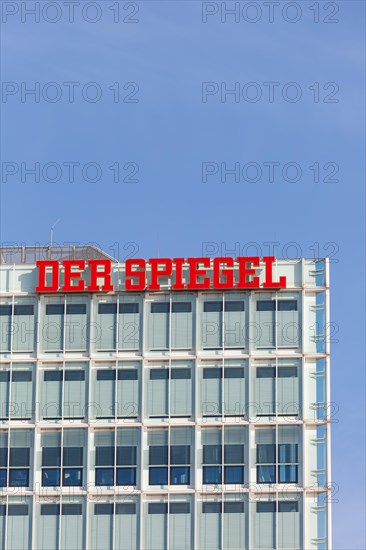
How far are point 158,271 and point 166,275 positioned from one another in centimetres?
70

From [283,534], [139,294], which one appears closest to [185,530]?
[283,534]

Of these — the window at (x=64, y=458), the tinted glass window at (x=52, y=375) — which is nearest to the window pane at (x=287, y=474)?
the window at (x=64, y=458)

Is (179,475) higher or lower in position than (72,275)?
lower

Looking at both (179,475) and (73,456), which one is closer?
(179,475)

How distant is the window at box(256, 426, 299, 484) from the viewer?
153750 millimetres

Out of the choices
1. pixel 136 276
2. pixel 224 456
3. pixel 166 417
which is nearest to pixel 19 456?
pixel 166 417

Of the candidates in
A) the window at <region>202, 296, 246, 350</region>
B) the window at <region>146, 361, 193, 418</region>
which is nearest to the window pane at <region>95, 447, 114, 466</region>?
the window at <region>146, 361, 193, 418</region>

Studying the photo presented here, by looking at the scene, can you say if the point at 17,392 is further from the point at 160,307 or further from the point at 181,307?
the point at 181,307

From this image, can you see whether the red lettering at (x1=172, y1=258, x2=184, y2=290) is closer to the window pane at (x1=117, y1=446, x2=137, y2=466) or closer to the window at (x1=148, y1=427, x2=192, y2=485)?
the window at (x1=148, y1=427, x2=192, y2=485)

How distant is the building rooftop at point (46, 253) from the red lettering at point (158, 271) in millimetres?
5407

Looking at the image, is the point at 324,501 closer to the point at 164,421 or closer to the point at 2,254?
the point at 164,421

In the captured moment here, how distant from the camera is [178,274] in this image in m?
158

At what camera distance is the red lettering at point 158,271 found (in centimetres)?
15725

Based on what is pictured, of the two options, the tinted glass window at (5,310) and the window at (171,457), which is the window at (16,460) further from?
the tinted glass window at (5,310)
